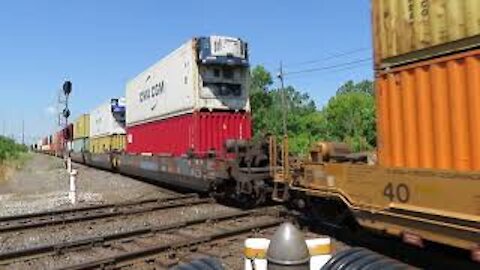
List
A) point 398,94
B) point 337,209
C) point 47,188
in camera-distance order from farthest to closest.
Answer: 1. point 47,188
2. point 337,209
3. point 398,94

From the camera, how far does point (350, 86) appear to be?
429 ft

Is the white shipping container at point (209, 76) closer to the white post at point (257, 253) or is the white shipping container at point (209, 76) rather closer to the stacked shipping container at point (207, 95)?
the stacked shipping container at point (207, 95)

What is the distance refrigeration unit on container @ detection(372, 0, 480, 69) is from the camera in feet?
Result: 21.0

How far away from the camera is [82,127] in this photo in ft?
143

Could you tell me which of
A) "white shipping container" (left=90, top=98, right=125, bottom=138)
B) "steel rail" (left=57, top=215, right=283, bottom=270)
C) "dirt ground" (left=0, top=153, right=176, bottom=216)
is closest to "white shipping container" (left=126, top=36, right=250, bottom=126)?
"dirt ground" (left=0, top=153, right=176, bottom=216)

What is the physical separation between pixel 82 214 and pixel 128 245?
14.7ft

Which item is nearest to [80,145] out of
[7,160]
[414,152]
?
[7,160]

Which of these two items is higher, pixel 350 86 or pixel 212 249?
pixel 350 86

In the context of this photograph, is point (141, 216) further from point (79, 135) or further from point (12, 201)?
point (79, 135)

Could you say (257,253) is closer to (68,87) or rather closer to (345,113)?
(68,87)

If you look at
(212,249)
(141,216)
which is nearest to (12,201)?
(141,216)

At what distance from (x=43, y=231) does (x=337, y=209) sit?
5.59 m

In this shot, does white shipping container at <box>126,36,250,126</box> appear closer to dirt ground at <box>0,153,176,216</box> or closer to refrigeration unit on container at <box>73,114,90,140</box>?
dirt ground at <box>0,153,176,216</box>

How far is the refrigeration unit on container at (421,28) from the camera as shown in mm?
6402
